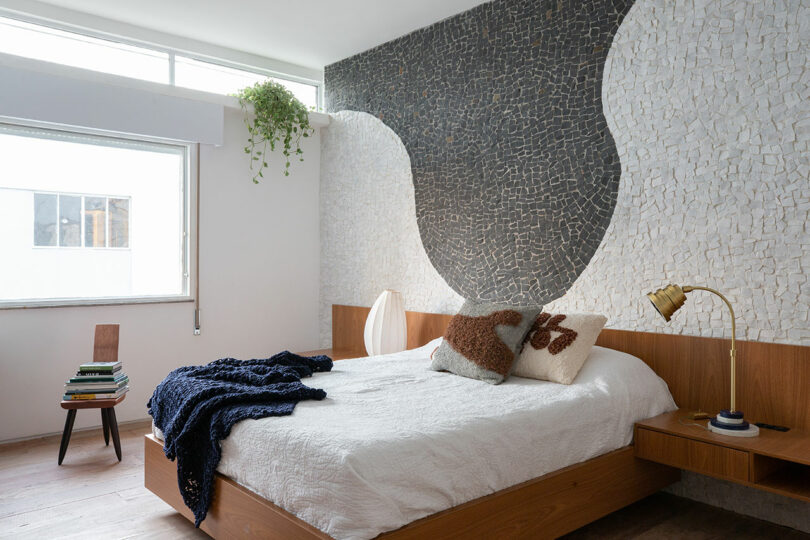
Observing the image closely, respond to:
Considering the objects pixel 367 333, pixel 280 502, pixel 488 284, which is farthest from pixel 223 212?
pixel 280 502

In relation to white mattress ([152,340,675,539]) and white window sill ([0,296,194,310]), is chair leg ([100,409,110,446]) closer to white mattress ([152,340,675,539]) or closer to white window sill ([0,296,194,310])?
white window sill ([0,296,194,310])

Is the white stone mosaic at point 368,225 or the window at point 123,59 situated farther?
the white stone mosaic at point 368,225

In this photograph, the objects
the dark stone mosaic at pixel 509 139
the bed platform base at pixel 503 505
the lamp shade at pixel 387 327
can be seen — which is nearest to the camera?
the bed platform base at pixel 503 505

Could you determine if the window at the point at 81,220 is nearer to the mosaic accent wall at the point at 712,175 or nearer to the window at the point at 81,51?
the window at the point at 81,51

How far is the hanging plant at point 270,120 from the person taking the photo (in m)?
4.58

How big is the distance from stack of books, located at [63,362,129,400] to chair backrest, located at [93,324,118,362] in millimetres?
177

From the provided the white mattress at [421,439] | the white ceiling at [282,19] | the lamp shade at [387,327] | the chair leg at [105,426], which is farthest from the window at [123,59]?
the white mattress at [421,439]

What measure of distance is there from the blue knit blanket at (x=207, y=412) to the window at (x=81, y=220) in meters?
1.93

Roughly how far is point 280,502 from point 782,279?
7.25 feet

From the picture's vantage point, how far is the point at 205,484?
2.31 meters

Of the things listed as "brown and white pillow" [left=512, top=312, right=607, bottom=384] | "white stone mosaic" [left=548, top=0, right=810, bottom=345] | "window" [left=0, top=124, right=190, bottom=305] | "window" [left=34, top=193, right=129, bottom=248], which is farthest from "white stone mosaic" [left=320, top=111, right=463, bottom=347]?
"window" [left=34, top=193, right=129, bottom=248]

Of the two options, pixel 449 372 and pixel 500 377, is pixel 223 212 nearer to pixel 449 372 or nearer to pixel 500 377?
pixel 449 372

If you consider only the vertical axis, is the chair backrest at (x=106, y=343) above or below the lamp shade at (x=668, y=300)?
below

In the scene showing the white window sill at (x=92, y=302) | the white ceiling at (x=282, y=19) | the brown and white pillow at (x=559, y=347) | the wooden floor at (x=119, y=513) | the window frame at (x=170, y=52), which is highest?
the white ceiling at (x=282, y=19)
